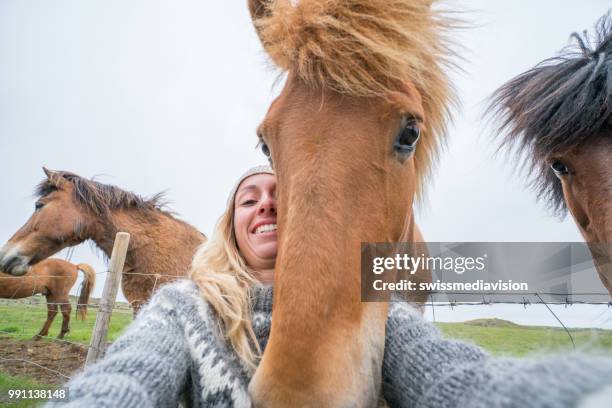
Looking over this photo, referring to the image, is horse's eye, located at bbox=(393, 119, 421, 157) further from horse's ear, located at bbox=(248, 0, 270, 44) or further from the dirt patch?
the dirt patch

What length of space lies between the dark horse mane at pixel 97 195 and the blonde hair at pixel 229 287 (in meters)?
3.65

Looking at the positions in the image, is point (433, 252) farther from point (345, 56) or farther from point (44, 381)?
point (44, 381)

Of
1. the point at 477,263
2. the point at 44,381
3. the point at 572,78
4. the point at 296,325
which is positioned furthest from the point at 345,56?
the point at 44,381

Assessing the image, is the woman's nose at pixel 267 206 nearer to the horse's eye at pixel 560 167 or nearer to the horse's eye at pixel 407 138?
the horse's eye at pixel 407 138

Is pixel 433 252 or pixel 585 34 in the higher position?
pixel 585 34

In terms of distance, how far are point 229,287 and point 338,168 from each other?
0.72m

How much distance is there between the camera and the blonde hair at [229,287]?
146cm

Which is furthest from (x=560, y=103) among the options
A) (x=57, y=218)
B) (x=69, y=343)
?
(x=69, y=343)

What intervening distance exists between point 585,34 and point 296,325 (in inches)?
132

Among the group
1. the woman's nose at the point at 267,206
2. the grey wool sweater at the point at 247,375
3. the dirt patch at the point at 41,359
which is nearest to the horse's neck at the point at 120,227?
the dirt patch at the point at 41,359

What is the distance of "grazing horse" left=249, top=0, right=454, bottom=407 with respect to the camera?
1.07 m

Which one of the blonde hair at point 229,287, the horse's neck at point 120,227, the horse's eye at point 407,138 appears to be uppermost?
the horse's neck at point 120,227

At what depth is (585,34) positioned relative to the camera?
9.46 ft

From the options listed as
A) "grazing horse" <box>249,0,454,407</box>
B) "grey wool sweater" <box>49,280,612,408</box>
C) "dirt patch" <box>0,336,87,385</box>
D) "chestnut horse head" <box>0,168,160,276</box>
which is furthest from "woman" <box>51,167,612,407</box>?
"dirt patch" <box>0,336,87,385</box>
